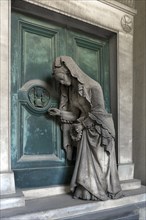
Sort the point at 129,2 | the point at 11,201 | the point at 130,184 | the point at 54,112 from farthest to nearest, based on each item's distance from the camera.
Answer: the point at 129,2, the point at 130,184, the point at 54,112, the point at 11,201

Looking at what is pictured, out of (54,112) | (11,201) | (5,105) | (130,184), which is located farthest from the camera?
(130,184)

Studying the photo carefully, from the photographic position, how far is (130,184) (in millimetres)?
2297

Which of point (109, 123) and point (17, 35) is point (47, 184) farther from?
point (17, 35)

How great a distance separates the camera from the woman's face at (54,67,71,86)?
6.49 feet

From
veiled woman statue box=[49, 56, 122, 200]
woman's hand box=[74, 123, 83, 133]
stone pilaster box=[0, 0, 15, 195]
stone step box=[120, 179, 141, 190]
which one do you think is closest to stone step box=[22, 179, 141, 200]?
stone step box=[120, 179, 141, 190]

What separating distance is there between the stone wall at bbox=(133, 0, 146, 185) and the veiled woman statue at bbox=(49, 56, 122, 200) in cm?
57

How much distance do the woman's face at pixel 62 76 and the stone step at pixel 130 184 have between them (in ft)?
3.19

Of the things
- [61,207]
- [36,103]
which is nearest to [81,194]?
[61,207]

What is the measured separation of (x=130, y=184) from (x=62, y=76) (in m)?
1.09

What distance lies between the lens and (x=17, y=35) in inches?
78.4

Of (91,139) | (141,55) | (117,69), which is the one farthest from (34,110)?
(141,55)

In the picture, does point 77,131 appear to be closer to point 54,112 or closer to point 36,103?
point 54,112

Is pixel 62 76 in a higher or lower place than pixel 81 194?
higher

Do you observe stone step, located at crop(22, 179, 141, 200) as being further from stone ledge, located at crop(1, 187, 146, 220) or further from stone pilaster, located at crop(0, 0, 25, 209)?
stone pilaster, located at crop(0, 0, 25, 209)
